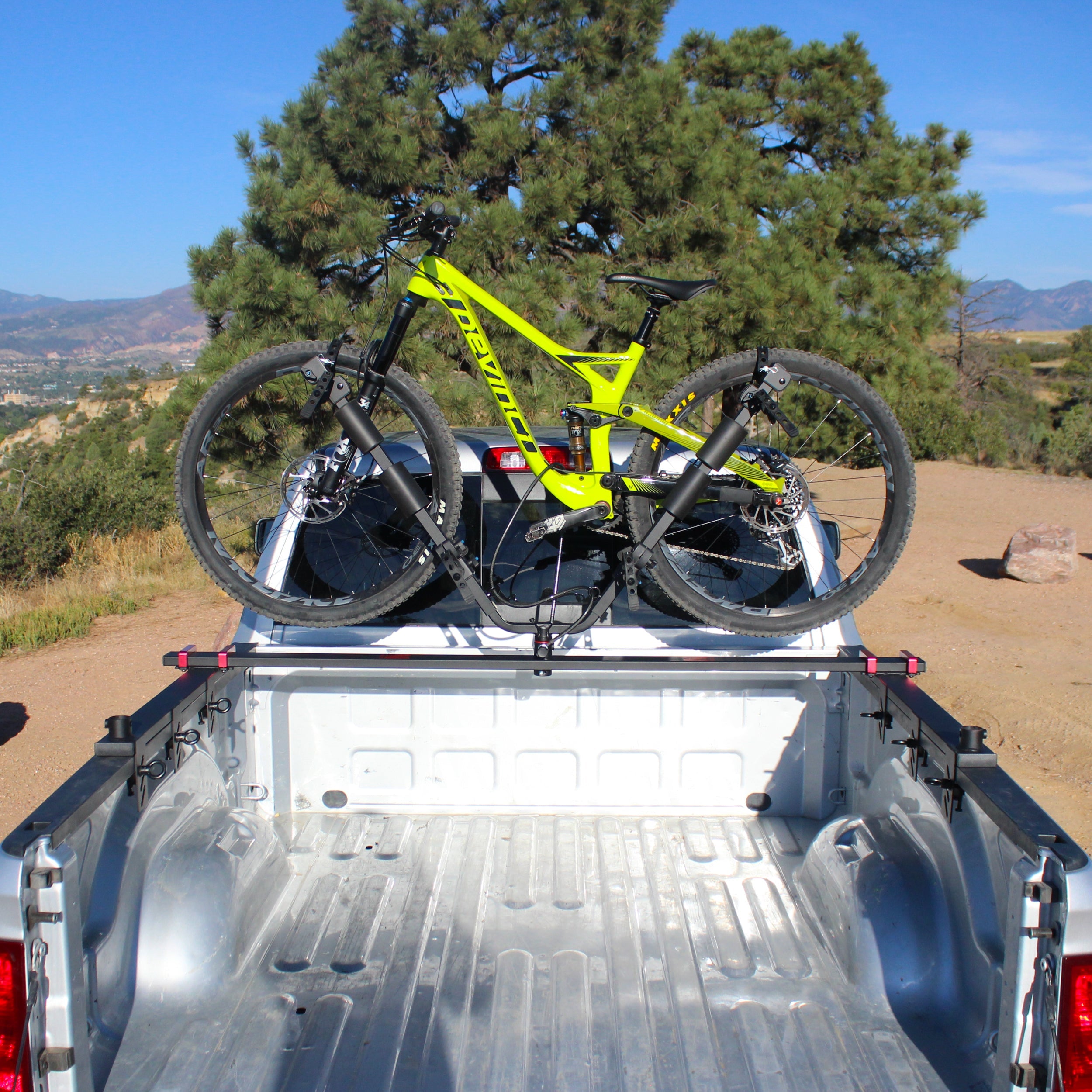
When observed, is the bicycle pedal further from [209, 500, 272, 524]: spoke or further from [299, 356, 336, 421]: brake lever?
[209, 500, 272, 524]: spoke

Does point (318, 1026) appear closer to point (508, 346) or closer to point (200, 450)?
point (200, 450)

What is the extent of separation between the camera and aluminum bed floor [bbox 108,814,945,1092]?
6.34 ft

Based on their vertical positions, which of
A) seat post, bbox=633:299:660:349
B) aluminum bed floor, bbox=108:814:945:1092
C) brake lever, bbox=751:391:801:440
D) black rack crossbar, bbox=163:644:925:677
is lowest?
aluminum bed floor, bbox=108:814:945:1092

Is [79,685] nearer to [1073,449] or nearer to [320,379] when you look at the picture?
[320,379]

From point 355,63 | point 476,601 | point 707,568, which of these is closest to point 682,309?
point 355,63

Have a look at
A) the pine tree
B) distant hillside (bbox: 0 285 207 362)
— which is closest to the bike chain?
the pine tree

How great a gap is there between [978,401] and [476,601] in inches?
1062

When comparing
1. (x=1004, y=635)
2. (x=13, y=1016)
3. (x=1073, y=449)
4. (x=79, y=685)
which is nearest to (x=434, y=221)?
(x=13, y=1016)

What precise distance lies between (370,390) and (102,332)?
16770 centimetres

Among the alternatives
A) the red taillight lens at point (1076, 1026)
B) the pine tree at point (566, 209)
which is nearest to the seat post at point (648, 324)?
the red taillight lens at point (1076, 1026)

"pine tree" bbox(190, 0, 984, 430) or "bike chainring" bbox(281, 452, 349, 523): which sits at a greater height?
"pine tree" bbox(190, 0, 984, 430)

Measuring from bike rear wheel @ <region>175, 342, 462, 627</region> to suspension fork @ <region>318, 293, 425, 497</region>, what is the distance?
0.03m

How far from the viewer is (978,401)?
85.8ft

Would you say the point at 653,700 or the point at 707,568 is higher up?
the point at 707,568
